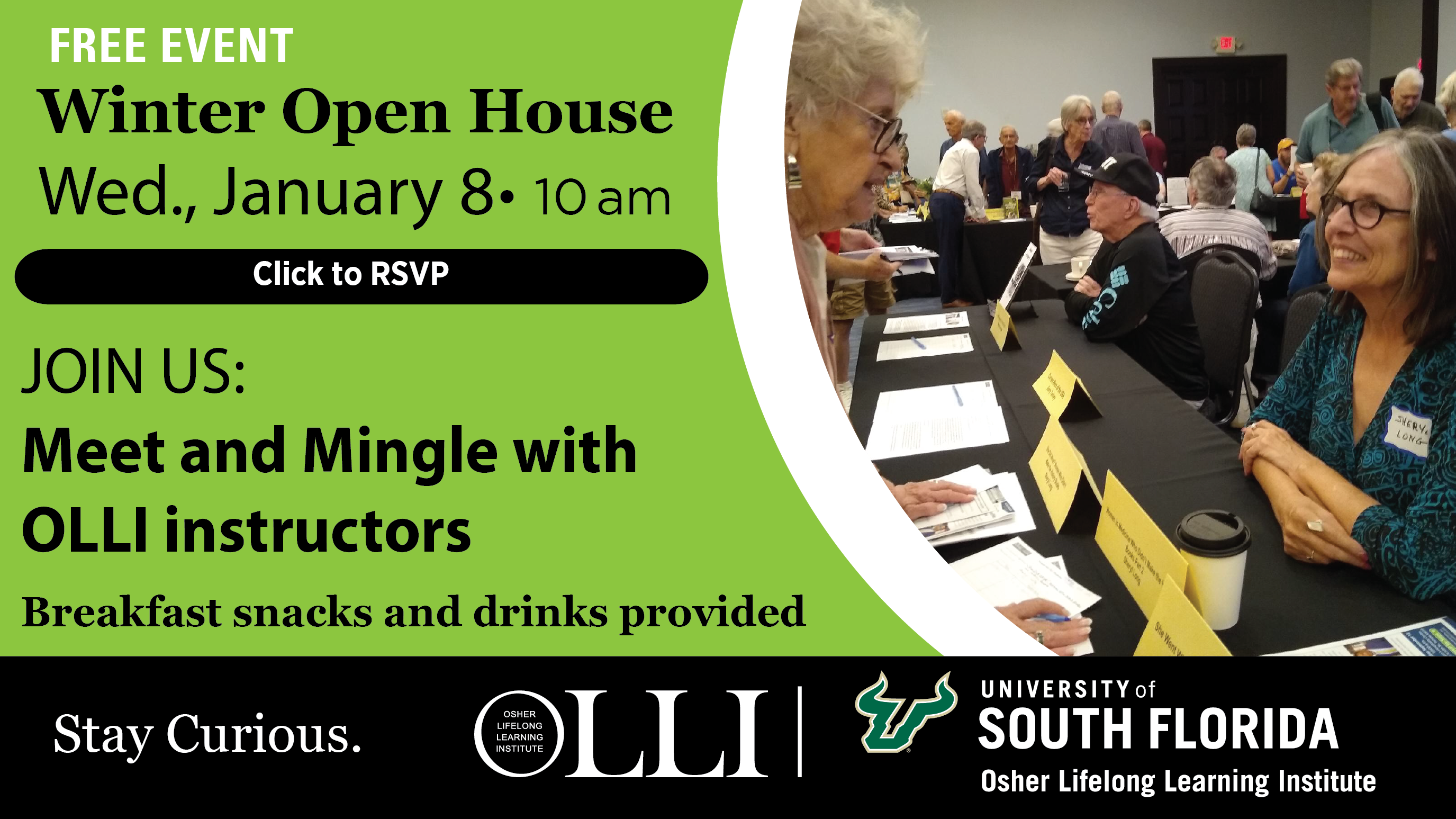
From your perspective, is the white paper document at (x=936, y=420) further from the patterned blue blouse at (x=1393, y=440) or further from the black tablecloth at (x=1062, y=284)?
the black tablecloth at (x=1062, y=284)

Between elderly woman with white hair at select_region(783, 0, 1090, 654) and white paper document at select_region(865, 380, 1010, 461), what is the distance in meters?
0.39

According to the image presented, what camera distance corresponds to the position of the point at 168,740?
66 centimetres

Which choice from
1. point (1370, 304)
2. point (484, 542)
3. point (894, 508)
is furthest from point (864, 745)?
point (1370, 304)

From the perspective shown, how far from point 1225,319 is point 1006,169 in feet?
19.6

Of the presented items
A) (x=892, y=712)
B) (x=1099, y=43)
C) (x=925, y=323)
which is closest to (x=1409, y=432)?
(x=892, y=712)

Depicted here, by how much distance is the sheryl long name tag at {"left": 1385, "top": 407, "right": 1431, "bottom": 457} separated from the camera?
1.28m

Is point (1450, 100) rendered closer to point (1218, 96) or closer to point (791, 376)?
point (791, 376)

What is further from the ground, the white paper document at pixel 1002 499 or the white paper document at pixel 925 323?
the white paper document at pixel 925 323

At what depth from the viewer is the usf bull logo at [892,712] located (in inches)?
25.5

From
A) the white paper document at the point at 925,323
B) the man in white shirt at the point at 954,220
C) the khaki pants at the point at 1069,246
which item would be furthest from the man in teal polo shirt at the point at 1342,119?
the white paper document at the point at 925,323

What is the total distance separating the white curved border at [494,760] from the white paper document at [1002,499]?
0.71 m

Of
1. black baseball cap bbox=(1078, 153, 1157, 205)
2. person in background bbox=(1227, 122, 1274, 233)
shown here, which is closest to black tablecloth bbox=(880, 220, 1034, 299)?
person in background bbox=(1227, 122, 1274, 233)

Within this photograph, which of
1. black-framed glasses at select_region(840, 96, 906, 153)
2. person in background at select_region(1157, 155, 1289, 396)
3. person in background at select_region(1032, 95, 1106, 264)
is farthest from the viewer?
person in background at select_region(1032, 95, 1106, 264)

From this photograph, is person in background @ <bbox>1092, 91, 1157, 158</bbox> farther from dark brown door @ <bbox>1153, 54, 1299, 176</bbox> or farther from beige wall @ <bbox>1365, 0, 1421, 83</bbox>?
beige wall @ <bbox>1365, 0, 1421, 83</bbox>
